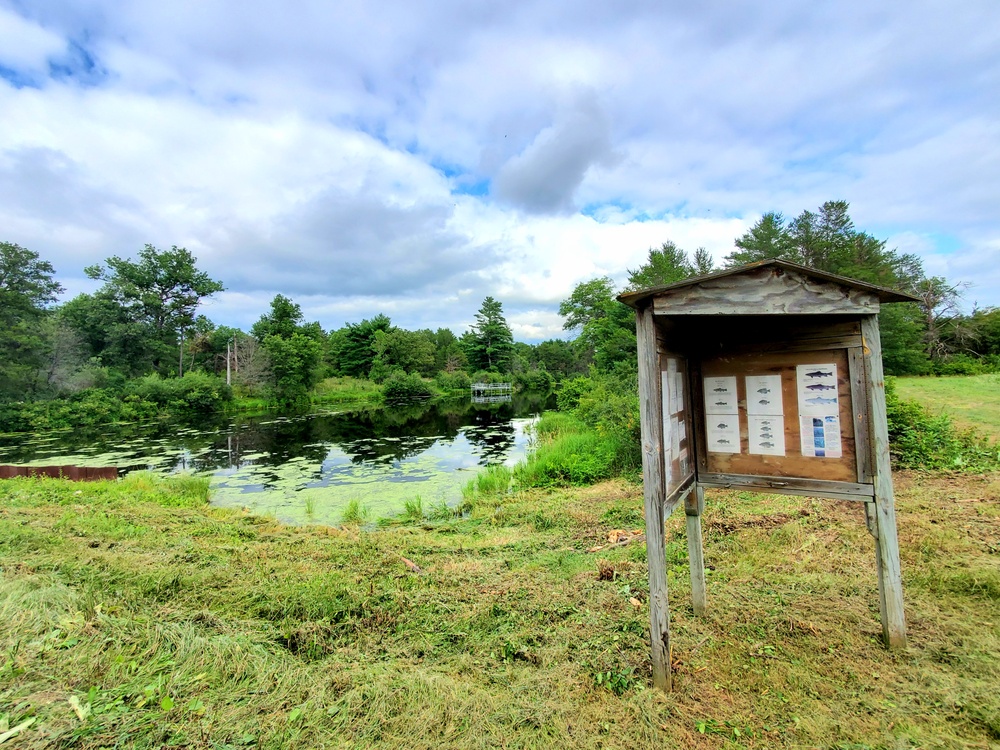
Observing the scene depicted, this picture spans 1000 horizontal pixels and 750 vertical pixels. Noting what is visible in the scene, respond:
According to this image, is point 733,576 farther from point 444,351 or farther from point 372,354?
point 444,351

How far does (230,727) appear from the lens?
1958mm

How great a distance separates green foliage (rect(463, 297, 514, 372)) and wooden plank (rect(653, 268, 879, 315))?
45.8m

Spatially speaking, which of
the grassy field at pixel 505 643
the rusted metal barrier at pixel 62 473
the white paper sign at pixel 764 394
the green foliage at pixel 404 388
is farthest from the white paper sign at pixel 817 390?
the green foliage at pixel 404 388

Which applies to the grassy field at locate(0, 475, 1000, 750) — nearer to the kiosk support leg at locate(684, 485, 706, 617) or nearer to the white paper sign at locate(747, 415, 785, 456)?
the kiosk support leg at locate(684, 485, 706, 617)

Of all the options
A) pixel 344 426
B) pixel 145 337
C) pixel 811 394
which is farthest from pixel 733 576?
pixel 145 337

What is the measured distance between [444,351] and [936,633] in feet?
180

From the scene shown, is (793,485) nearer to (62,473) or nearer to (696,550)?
(696,550)

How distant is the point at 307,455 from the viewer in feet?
43.3

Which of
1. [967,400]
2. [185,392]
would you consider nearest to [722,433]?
[967,400]

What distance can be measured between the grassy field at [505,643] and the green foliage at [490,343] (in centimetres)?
4416

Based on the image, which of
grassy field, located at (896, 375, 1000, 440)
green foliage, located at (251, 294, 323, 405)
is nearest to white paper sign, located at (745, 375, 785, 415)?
grassy field, located at (896, 375, 1000, 440)

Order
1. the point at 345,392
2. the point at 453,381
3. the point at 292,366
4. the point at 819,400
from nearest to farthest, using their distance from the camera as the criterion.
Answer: the point at 819,400, the point at 292,366, the point at 345,392, the point at 453,381

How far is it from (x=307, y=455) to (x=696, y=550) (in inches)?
499

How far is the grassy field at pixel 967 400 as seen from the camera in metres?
7.42
